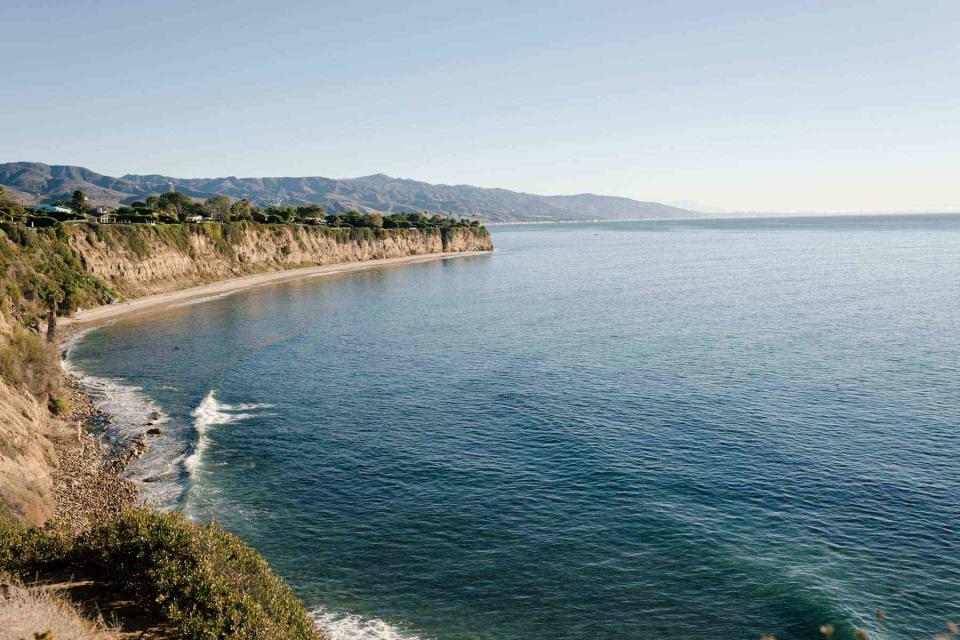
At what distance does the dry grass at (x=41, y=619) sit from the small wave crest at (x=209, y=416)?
74.6 ft

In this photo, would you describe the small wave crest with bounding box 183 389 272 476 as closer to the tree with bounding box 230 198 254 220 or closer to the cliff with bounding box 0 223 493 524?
the cliff with bounding box 0 223 493 524

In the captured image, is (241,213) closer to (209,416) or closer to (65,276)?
(65,276)

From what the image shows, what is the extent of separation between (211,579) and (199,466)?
21.6 m

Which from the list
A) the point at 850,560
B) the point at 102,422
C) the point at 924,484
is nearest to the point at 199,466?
the point at 102,422

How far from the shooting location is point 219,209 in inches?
6649

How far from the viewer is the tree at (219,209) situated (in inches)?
6230

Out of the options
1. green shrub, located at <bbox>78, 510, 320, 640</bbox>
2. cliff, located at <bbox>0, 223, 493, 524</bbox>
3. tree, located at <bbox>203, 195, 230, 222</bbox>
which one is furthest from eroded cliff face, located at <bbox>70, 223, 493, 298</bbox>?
green shrub, located at <bbox>78, 510, 320, 640</bbox>

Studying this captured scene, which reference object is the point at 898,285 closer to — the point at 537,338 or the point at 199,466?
the point at 537,338

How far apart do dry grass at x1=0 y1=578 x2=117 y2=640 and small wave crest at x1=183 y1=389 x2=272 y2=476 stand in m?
22.7

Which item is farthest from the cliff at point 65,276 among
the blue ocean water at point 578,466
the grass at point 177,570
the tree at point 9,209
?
the grass at point 177,570

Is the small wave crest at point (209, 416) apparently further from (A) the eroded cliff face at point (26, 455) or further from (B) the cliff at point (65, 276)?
(A) the eroded cliff face at point (26, 455)

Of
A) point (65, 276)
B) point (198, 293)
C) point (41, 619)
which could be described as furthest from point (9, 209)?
point (41, 619)

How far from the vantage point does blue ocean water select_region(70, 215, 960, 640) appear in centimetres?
2492

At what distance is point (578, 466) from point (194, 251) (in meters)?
120
